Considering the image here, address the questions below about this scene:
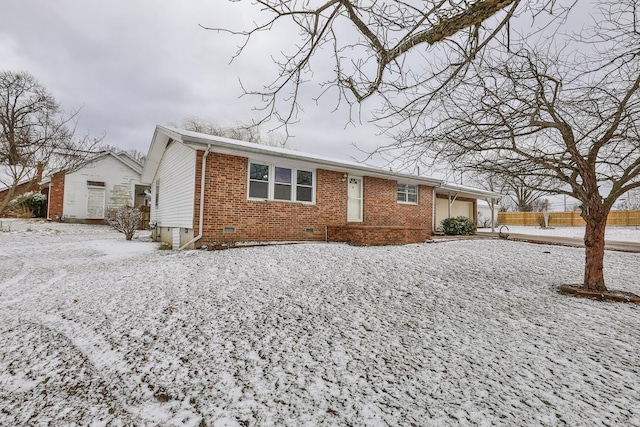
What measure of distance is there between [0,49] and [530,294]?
23875 millimetres

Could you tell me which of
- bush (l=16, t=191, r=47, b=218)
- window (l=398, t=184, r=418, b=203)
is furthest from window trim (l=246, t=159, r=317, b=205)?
bush (l=16, t=191, r=47, b=218)

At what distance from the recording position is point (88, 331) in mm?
2842

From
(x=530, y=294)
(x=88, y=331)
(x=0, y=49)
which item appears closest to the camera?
(x=88, y=331)

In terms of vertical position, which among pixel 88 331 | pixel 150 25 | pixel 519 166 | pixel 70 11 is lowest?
pixel 88 331

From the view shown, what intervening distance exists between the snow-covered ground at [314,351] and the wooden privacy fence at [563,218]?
23.8 metres

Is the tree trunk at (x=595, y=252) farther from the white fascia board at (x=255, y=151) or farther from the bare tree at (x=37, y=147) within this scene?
the bare tree at (x=37, y=147)

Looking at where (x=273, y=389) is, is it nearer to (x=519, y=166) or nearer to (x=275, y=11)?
(x=275, y=11)

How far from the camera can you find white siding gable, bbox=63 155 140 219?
1709cm

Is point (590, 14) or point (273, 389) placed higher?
point (590, 14)

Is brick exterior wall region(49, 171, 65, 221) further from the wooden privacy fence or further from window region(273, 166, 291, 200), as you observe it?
the wooden privacy fence

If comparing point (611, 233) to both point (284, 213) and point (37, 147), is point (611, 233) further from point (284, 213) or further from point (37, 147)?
point (37, 147)

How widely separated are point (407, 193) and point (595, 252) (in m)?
8.84

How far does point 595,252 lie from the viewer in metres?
4.09

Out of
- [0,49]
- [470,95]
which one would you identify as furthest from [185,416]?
[0,49]
